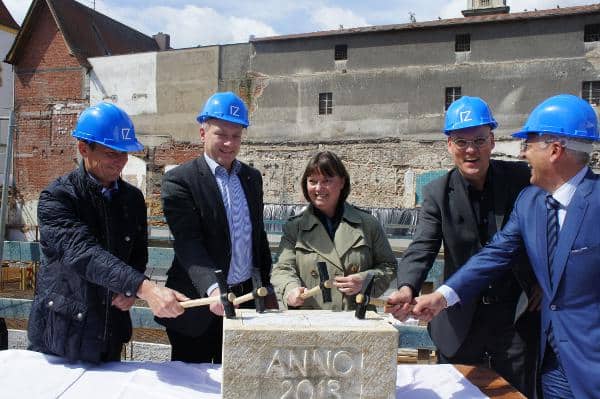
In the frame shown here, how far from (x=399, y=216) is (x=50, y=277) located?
15.9 m

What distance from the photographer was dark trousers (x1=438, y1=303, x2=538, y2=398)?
2766 mm

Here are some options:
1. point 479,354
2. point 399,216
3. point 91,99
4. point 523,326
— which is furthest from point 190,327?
point 91,99

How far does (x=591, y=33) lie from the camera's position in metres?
17.8

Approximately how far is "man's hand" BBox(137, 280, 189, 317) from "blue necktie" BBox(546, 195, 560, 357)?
1.64 meters

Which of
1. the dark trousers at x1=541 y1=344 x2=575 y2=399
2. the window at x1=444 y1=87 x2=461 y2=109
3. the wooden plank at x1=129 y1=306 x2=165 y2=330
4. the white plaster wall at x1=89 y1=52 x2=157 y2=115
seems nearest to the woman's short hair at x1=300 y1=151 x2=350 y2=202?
the dark trousers at x1=541 y1=344 x2=575 y2=399

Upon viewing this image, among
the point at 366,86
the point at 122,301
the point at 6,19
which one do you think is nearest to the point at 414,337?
the point at 122,301

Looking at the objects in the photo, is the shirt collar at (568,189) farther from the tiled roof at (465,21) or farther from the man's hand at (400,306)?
the tiled roof at (465,21)

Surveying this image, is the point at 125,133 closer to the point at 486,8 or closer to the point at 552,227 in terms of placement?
the point at 552,227

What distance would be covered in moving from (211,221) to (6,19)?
101ft

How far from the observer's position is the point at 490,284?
2.82 meters

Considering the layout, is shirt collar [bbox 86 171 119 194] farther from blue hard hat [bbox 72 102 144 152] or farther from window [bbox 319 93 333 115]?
window [bbox 319 93 333 115]

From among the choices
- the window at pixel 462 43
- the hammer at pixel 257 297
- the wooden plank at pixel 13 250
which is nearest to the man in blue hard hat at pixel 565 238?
the hammer at pixel 257 297

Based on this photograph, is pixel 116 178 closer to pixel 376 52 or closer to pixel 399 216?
pixel 399 216

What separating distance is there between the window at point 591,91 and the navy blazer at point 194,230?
18.1 m
